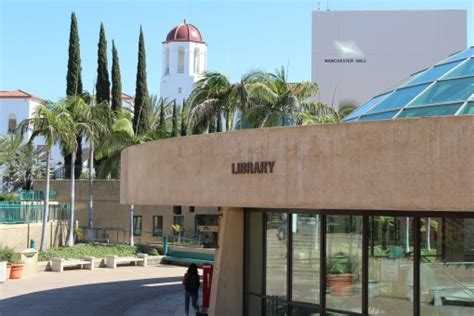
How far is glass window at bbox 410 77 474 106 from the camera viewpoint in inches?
525

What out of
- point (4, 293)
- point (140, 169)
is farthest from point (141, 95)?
point (140, 169)

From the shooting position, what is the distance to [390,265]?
12.2 metres

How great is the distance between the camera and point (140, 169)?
16.8 metres

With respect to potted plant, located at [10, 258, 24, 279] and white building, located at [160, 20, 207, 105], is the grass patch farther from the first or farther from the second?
white building, located at [160, 20, 207, 105]

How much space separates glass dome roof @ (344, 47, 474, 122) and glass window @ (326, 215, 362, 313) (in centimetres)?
245

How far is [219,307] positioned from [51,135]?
22826 mm

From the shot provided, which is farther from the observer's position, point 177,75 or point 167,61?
point 167,61

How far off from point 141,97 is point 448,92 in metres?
44.5

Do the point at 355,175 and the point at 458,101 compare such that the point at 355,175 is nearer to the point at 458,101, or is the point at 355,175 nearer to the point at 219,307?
the point at 458,101

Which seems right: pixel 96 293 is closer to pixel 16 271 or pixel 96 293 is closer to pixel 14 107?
pixel 16 271

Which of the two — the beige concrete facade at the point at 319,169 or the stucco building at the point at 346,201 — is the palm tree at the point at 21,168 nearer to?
the stucco building at the point at 346,201

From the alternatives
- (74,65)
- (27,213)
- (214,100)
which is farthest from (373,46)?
(27,213)

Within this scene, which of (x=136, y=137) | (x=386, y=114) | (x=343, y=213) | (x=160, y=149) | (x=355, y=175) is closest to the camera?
(x=355, y=175)

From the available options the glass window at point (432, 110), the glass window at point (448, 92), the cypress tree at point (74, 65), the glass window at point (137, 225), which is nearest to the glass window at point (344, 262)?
the glass window at point (432, 110)
